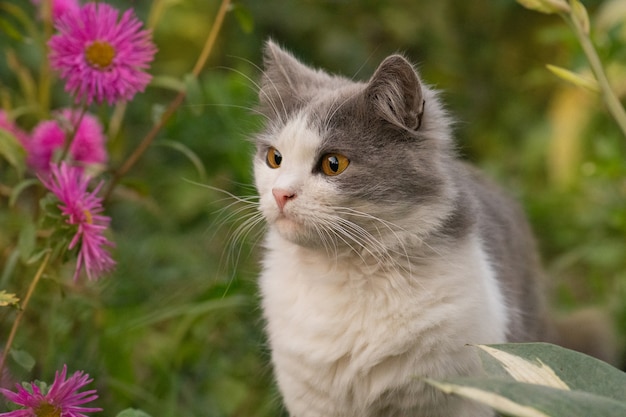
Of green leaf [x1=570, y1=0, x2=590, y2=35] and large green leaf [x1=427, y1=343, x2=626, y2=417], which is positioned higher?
green leaf [x1=570, y1=0, x2=590, y2=35]

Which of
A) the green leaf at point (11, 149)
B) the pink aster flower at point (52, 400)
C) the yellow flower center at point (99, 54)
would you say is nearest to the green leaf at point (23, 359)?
the pink aster flower at point (52, 400)

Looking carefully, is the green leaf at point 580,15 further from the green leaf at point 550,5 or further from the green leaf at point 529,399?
the green leaf at point 529,399

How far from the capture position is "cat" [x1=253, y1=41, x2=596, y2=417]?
1.48 meters

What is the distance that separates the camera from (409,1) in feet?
12.9

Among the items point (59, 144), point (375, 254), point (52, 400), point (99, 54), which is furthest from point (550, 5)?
point (59, 144)

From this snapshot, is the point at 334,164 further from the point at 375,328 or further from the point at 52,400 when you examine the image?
the point at 52,400

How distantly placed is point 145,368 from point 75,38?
1.09 metres

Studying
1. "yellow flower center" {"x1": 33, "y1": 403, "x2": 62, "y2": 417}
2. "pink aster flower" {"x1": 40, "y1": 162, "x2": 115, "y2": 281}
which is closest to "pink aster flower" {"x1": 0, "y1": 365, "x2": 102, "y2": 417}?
"yellow flower center" {"x1": 33, "y1": 403, "x2": 62, "y2": 417}

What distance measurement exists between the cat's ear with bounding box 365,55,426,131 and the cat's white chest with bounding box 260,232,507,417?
281 millimetres

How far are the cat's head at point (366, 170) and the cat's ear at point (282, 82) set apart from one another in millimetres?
100

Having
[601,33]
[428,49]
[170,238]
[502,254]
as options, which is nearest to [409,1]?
[428,49]

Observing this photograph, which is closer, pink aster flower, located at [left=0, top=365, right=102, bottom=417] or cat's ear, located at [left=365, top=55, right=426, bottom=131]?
pink aster flower, located at [left=0, top=365, right=102, bottom=417]

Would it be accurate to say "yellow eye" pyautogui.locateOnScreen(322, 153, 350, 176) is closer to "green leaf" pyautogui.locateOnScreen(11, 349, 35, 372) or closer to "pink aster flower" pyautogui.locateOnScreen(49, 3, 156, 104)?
"pink aster flower" pyautogui.locateOnScreen(49, 3, 156, 104)

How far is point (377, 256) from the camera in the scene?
154 cm
